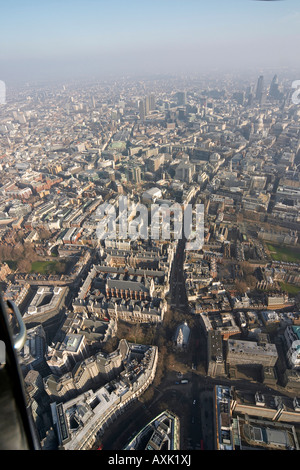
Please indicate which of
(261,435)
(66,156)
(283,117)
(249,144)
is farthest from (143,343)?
(283,117)

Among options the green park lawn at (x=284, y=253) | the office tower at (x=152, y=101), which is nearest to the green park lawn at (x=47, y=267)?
the green park lawn at (x=284, y=253)

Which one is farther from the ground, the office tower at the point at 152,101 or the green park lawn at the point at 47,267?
the office tower at the point at 152,101

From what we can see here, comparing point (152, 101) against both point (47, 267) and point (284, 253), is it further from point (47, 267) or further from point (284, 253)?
point (47, 267)

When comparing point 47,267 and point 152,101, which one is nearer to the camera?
point 47,267

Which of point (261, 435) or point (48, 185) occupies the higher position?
point (48, 185)

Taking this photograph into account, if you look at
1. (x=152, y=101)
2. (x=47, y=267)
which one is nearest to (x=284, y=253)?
(x=47, y=267)

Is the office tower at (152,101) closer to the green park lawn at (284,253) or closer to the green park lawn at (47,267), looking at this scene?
the green park lawn at (284,253)

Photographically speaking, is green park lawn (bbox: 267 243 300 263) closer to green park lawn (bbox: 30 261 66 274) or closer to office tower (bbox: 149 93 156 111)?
green park lawn (bbox: 30 261 66 274)

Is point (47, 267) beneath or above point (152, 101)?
beneath

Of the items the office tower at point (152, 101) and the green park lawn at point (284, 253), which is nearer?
the green park lawn at point (284, 253)

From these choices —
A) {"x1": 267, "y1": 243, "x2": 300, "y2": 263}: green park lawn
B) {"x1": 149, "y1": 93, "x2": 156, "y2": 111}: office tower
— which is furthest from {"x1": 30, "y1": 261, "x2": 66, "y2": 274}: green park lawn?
{"x1": 149, "y1": 93, "x2": 156, "y2": 111}: office tower
